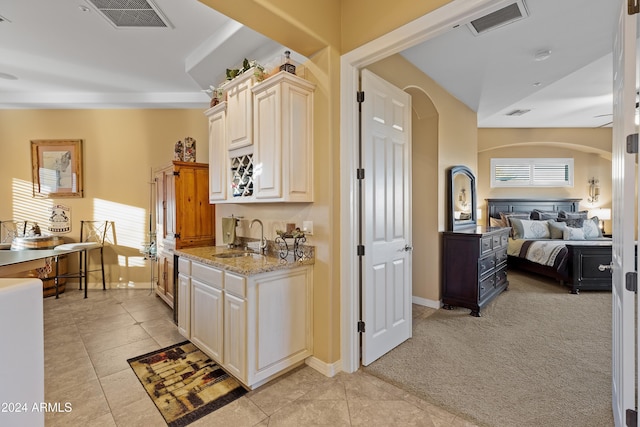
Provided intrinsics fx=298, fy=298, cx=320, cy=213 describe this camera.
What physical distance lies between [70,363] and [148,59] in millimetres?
3321

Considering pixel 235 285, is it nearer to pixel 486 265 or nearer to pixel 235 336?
pixel 235 336

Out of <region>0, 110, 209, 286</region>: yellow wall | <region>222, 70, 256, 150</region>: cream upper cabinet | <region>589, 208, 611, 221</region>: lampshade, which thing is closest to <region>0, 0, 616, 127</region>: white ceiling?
→ <region>0, 110, 209, 286</region>: yellow wall

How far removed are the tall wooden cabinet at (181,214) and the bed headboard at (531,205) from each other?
6.30m

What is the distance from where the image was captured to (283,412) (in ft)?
6.30

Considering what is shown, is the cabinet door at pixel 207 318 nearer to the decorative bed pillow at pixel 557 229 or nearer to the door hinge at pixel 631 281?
the door hinge at pixel 631 281

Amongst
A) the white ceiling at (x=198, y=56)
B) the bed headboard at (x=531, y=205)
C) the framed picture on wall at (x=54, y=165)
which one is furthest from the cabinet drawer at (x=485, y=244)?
the framed picture on wall at (x=54, y=165)

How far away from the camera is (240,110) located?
270cm

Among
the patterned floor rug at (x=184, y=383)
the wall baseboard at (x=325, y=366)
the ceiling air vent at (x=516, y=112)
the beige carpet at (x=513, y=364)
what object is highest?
the ceiling air vent at (x=516, y=112)

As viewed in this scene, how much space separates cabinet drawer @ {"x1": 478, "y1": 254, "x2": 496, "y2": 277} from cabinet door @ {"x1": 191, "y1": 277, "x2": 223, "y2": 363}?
295 centimetres

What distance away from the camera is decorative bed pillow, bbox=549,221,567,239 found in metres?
5.72

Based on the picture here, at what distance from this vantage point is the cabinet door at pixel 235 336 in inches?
82.0

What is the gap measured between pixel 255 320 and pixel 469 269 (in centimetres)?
270

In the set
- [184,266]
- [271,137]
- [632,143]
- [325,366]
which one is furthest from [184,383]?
[632,143]

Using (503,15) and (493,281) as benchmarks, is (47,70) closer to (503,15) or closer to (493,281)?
(503,15)
